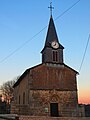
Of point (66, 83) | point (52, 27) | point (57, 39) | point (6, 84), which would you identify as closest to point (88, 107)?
point (66, 83)

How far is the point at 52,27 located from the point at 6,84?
127ft

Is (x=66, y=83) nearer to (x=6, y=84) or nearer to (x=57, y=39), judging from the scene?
(x=57, y=39)

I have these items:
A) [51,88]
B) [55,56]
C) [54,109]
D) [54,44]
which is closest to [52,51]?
[55,56]

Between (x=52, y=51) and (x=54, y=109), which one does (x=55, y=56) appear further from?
(x=54, y=109)

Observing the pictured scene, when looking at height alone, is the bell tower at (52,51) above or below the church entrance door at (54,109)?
above

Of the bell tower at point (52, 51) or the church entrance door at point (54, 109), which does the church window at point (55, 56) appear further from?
the church entrance door at point (54, 109)

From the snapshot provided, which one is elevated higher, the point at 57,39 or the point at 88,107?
the point at 57,39

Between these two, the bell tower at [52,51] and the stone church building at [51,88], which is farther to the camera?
the bell tower at [52,51]

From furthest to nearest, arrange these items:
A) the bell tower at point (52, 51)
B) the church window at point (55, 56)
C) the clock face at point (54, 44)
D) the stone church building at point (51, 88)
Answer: the clock face at point (54, 44) < the church window at point (55, 56) < the bell tower at point (52, 51) < the stone church building at point (51, 88)

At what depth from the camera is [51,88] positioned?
111 feet

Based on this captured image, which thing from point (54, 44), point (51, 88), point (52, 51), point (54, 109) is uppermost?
point (54, 44)

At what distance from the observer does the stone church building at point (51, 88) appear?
32.6 meters

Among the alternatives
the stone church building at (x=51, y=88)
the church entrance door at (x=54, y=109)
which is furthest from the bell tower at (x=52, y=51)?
the church entrance door at (x=54, y=109)

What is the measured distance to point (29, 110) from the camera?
1265 inches
